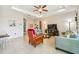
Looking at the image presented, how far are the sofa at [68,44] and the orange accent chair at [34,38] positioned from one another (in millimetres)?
439

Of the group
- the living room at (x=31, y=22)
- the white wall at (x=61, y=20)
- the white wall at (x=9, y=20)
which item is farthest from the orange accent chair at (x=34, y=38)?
the white wall at (x=61, y=20)

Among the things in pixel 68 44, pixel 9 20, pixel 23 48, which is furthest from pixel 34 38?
pixel 68 44

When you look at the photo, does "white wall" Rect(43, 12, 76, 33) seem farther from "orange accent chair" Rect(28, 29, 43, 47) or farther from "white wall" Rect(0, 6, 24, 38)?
"white wall" Rect(0, 6, 24, 38)

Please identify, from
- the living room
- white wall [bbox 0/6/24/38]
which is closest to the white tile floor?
the living room

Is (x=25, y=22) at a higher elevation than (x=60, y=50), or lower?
higher

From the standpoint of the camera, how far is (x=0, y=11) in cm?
252

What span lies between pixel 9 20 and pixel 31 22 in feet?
1.60

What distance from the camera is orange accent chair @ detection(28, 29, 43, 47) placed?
8.55ft

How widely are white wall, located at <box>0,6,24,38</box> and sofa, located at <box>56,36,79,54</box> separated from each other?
36.8 inches

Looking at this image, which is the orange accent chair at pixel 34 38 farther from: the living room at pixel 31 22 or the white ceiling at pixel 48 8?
the white ceiling at pixel 48 8
